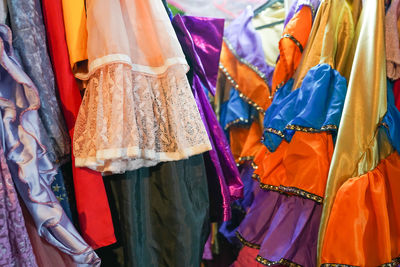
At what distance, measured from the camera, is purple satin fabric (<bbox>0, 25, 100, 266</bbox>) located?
0.49 m

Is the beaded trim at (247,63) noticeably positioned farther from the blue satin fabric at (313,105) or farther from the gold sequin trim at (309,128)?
the gold sequin trim at (309,128)

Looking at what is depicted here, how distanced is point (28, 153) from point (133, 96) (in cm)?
19

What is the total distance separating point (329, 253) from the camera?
65cm

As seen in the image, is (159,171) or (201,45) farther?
(201,45)

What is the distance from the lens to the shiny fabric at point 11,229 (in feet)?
1.54

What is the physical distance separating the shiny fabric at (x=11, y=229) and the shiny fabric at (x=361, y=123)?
1.81 ft

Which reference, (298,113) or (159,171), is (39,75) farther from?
(298,113)

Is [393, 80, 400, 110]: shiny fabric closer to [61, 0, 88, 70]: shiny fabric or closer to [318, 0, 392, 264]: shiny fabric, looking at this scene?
[318, 0, 392, 264]: shiny fabric

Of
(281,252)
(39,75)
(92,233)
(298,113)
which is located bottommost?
A: (281,252)

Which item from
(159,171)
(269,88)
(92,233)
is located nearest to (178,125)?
Result: (159,171)

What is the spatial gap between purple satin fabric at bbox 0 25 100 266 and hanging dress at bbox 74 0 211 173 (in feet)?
0.23

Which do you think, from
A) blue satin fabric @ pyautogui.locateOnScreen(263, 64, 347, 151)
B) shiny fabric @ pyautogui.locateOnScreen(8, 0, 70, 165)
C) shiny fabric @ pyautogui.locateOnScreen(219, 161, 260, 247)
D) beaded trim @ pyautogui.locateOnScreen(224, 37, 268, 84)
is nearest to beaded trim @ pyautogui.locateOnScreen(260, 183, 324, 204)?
blue satin fabric @ pyautogui.locateOnScreen(263, 64, 347, 151)

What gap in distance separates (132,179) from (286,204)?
1.24 feet
